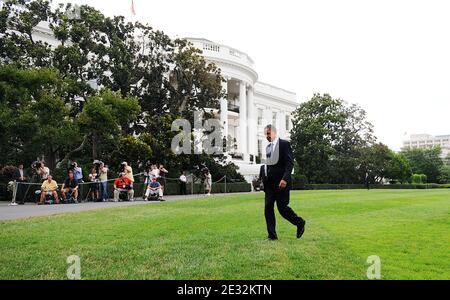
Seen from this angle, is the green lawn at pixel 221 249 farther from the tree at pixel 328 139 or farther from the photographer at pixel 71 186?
the tree at pixel 328 139

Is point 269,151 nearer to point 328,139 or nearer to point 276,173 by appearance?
point 276,173

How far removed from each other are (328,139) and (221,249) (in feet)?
162

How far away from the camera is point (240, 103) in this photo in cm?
4884

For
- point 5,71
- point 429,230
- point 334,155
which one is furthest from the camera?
point 334,155

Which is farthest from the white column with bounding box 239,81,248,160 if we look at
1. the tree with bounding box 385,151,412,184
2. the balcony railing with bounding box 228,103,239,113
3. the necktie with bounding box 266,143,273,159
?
the necktie with bounding box 266,143,273,159

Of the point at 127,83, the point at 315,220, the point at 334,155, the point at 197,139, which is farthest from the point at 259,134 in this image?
the point at 315,220

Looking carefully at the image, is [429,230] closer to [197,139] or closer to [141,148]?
[141,148]

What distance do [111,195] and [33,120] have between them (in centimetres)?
514

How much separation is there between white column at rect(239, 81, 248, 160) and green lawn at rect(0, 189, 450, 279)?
3694 cm

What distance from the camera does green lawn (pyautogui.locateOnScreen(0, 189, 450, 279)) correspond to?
5.33 m

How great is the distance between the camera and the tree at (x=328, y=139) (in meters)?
52.9

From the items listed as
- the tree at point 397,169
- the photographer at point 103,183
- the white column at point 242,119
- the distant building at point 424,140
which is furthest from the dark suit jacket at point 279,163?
the distant building at point 424,140

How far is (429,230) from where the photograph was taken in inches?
364

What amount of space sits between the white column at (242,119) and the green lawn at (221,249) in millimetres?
36939
